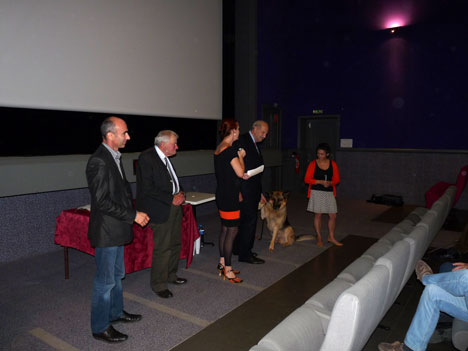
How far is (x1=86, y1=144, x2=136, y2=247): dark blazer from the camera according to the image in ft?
7.73

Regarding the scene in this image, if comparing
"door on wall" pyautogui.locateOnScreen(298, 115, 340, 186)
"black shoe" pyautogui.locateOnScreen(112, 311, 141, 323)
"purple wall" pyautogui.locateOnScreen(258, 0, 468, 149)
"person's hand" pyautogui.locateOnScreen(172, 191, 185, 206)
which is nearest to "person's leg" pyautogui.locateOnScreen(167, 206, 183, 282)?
"person's hand" pyautogui.locateOnScreen(172, 191, 185, 206)

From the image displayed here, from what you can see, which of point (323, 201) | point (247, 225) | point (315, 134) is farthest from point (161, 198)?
point (315, 134)

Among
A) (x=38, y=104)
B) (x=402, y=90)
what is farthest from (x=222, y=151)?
(x=402, y=90)

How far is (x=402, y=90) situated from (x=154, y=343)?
8.30m

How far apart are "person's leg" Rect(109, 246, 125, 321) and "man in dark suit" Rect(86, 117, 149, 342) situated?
11 millimetres

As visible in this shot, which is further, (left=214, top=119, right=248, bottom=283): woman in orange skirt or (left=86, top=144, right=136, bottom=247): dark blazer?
(left=214, top=119, right=248, bottom=283): woman in orange skirt

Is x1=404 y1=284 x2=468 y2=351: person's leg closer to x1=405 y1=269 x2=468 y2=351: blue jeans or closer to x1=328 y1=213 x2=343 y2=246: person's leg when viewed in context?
x1=405 y1=269 x2=468 y2=351: blue jeans

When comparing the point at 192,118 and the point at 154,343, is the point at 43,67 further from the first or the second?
the point at 154,343

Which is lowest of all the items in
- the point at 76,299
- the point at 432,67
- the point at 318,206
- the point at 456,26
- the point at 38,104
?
the point at 76,299

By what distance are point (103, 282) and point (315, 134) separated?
8337mm

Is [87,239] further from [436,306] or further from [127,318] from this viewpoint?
[436,306]

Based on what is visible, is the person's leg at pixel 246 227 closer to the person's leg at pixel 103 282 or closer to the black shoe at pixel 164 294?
the black shoe at pixel 164 294

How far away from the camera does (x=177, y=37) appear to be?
6.32m

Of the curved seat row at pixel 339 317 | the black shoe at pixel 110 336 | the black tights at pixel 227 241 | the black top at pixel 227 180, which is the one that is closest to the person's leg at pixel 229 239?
the black tights at pixel 227 241
